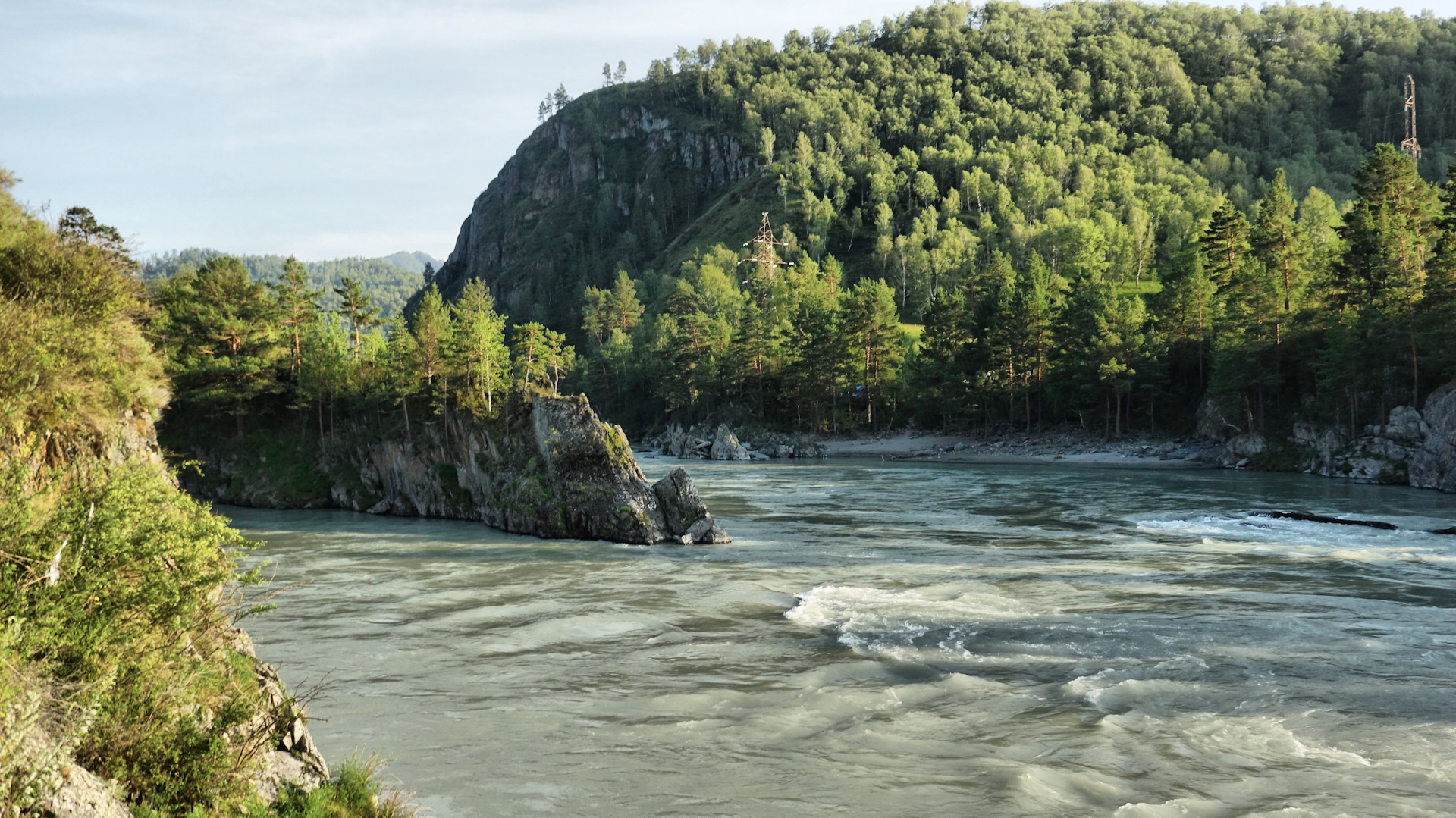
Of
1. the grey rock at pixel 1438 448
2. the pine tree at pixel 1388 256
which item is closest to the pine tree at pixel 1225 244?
the pine tree at pixel 1388 256

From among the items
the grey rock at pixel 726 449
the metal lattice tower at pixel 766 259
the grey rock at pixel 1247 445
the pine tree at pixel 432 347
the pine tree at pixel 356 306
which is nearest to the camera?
the pine tree at pixel 432 347

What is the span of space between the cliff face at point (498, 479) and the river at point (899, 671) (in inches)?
104

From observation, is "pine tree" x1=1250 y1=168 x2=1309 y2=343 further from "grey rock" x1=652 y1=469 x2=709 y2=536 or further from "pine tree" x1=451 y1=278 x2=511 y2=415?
"pine tree" x1=451 y1=278 x2=511 y2=415

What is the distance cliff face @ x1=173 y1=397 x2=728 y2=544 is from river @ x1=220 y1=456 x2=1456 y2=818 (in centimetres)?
263

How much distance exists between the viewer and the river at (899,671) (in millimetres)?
11953

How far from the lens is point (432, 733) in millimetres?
14078

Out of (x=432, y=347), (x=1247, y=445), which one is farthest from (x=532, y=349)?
(x=1247, y=445)

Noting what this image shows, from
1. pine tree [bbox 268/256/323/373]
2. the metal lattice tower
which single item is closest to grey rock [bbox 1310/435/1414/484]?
pine tree [bbox 268/256/323/373]

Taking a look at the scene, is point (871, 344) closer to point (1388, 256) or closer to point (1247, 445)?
point (1247, 445)

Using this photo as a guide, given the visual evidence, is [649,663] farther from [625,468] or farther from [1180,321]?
[1180,321]

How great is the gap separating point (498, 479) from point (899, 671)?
28.7 metres

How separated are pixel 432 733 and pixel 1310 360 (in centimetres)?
6697

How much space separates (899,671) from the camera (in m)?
17.1

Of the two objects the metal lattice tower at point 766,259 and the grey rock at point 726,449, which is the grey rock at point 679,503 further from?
the metal lattice tower at point 766,259
